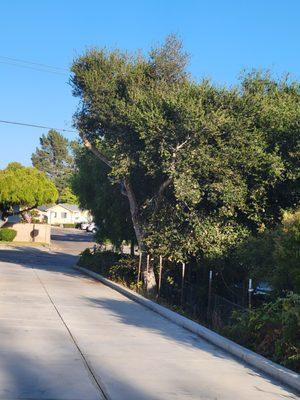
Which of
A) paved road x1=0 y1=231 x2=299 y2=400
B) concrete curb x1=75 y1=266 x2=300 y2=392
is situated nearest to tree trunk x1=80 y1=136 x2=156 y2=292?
concrete curb x1=75 y1=266 x2=300 y2=392

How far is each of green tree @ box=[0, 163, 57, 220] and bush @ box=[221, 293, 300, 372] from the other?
1723 inches

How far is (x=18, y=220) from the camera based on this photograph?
6259 cm

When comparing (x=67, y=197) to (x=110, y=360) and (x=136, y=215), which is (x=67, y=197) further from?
(x=110, y=360)

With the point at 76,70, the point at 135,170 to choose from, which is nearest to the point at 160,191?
the point at 135,170

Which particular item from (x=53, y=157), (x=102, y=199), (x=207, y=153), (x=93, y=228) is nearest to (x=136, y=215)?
(x=102, y=199)

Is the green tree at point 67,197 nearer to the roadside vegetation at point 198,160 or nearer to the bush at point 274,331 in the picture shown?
the roadside vegetation at point 198,160

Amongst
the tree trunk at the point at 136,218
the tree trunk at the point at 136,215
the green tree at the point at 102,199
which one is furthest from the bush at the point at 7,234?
the tree trunk at the point at 136,215

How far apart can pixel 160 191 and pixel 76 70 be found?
5.26m

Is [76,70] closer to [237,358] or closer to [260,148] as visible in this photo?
[260,148]

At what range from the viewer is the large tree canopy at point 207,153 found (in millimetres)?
16406

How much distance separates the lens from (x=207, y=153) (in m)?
16.6

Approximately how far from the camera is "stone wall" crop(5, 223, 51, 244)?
5728 centimetres

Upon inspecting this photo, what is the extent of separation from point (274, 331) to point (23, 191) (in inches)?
1791

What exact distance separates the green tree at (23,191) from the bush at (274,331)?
43.8 m
